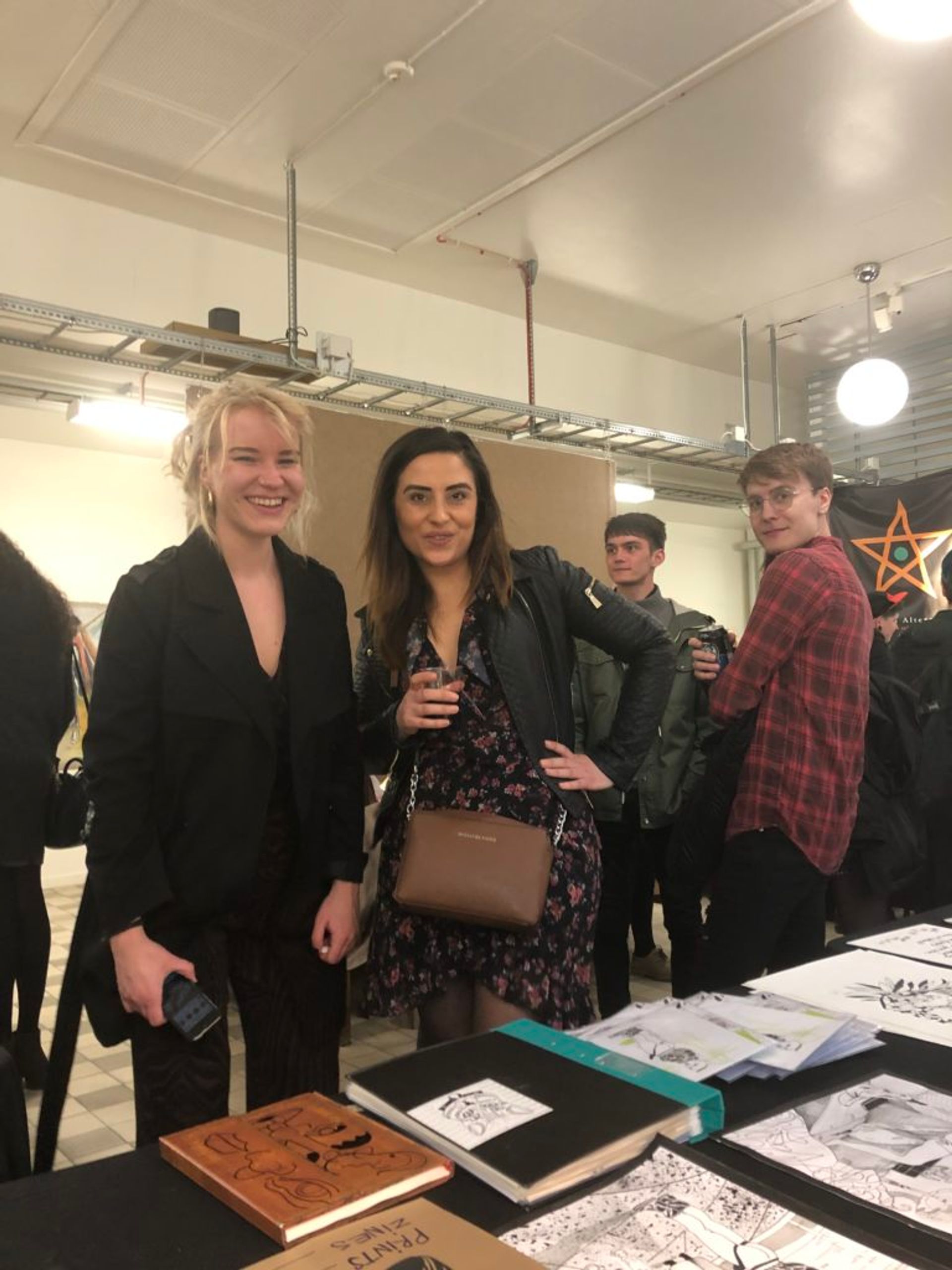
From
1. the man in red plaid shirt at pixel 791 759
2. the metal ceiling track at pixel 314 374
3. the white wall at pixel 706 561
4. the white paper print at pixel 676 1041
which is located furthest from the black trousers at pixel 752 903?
the white wall at pixel 706 561

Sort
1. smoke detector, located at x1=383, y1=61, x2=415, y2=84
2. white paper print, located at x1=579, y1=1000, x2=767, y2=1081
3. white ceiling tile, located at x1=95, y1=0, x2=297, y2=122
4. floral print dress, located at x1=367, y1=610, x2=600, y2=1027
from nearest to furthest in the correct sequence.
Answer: white paper print, located at x1=579, y1=1000, x2=767, y2=1081, floral print dress, located at x1=367, y1=610, x2=600, y2=1027, white ceiling tile, located at x1=95, y1=0, x2=297, y2=122, smoke detector, located at x1=383, y1=61, x2=415, y2=84

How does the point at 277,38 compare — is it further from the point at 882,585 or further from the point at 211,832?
the point at 882,585

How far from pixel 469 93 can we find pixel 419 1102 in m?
3.86

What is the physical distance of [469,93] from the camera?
12.4 ft

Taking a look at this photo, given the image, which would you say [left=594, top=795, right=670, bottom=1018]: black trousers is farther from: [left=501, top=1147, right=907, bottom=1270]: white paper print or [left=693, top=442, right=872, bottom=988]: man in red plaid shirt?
[left=501, top=1147, right=907, bottom=1270]: white paper print

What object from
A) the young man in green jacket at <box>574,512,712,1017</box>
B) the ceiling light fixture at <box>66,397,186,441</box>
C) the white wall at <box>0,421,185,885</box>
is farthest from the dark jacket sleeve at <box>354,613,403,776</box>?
the white wall at <box>0,421,185,885</box>

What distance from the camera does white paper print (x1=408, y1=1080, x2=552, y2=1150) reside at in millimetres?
784

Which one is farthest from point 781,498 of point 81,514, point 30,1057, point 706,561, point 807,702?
point 706,561

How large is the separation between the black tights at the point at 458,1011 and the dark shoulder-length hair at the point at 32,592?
1278 mm

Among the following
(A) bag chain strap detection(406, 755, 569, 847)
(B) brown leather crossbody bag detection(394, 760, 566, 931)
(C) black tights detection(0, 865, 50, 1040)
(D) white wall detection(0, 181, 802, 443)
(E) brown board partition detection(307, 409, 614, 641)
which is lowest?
(C) black tights detection(0, 865, 50, 1040)

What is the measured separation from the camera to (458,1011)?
1.51 metres

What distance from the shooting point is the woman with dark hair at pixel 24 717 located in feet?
6.93

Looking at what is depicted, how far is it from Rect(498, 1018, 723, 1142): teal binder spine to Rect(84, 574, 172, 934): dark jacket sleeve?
0.57 meters

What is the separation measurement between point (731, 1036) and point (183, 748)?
0.79 meters
